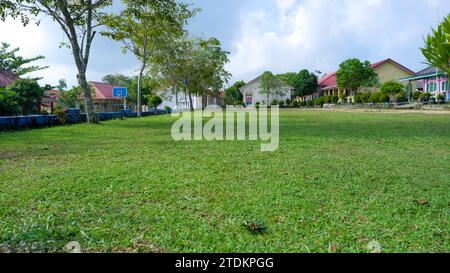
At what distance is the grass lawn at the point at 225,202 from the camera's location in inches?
80.9

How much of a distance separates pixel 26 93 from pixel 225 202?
15535mm

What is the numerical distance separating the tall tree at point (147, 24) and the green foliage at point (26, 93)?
424cm

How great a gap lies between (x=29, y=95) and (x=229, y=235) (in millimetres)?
16174

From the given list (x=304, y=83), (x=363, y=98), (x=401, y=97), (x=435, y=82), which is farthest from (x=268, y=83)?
(x=435, y=82)

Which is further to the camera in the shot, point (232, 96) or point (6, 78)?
point (232, 96)

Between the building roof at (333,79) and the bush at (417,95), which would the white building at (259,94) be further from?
the bush at (417,95)

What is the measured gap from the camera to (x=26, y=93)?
1515 cm

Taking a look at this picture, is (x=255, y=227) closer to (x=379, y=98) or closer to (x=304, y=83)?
(x=379, y=98)

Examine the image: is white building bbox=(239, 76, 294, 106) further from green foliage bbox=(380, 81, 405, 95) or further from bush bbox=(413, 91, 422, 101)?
bush bbox=(413, 91, 422, 101)

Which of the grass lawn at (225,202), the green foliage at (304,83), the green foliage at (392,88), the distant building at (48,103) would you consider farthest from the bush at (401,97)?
the grass lawn at (225,202)

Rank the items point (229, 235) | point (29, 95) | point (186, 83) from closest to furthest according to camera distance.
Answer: point (229, 235)
point (29, 95)
point (186, 83)
